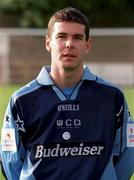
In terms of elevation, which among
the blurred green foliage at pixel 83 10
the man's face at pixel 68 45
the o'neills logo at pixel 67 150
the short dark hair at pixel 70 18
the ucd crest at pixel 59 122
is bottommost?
the o'neills logo at pixel 67 150

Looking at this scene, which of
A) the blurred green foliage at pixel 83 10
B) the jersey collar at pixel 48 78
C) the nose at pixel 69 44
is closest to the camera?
the nose at pixel 69 44

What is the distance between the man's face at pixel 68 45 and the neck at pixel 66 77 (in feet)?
0.11

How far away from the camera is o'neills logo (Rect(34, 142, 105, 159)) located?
4332mm

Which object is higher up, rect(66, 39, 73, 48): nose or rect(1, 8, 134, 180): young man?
rect(66, 39, 73, 48): nose

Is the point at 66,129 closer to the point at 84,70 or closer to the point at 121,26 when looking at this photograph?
the point at 84,70

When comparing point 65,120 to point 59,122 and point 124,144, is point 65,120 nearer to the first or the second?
point 59,122

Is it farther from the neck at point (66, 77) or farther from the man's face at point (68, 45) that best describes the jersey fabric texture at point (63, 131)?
the man's face at point (68, 45)

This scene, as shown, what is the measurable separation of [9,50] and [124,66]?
3.45m

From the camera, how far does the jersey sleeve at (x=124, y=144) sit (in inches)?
176

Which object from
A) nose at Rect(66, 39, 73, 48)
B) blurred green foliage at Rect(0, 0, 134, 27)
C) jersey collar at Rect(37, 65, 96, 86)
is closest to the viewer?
nose at Rect(66, 39, 73, 48)

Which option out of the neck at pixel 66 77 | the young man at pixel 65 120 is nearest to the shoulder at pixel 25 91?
the young man at pixel 65 120

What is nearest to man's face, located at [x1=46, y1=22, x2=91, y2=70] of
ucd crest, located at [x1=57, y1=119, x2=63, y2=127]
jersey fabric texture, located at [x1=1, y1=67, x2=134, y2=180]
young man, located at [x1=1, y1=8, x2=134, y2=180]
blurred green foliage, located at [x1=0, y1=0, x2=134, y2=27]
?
young man, located at [x1=1, y1=8, x2=134, y2=180]

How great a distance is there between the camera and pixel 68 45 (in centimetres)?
432

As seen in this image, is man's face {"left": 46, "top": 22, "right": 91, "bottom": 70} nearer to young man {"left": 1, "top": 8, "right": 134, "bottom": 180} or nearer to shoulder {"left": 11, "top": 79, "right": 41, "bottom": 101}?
young man {"left": 1, "top": 8, "right": 134, "bottom": 180}
